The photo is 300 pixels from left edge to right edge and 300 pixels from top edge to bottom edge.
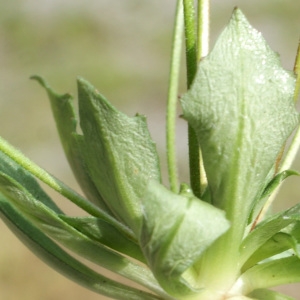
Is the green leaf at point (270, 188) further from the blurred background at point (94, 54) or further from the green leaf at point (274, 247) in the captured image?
Answer: the blurred background at point (94, 54)

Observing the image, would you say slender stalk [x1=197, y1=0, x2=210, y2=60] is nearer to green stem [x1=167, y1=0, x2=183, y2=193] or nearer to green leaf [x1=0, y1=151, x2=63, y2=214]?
green stem [x1=167, y1=0, x2=183, y2=193]

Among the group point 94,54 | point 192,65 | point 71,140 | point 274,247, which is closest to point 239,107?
point 192,65

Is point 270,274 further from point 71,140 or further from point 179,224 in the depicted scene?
point 71,140

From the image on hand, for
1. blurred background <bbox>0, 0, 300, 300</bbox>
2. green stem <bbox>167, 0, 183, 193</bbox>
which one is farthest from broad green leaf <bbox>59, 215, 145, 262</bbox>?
blurred background <bbox>0, 0, 300, 300</bbox>

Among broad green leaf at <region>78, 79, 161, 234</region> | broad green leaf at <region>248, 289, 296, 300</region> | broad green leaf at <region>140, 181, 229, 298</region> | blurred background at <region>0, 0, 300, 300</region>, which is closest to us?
broad green leaf at <region>140, 181, 229, 298</region>

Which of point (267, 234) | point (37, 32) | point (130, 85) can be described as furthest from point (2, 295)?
point (267, 234)

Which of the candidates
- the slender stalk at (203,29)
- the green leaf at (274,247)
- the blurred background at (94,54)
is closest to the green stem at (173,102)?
the slender stalk at (203,29)
